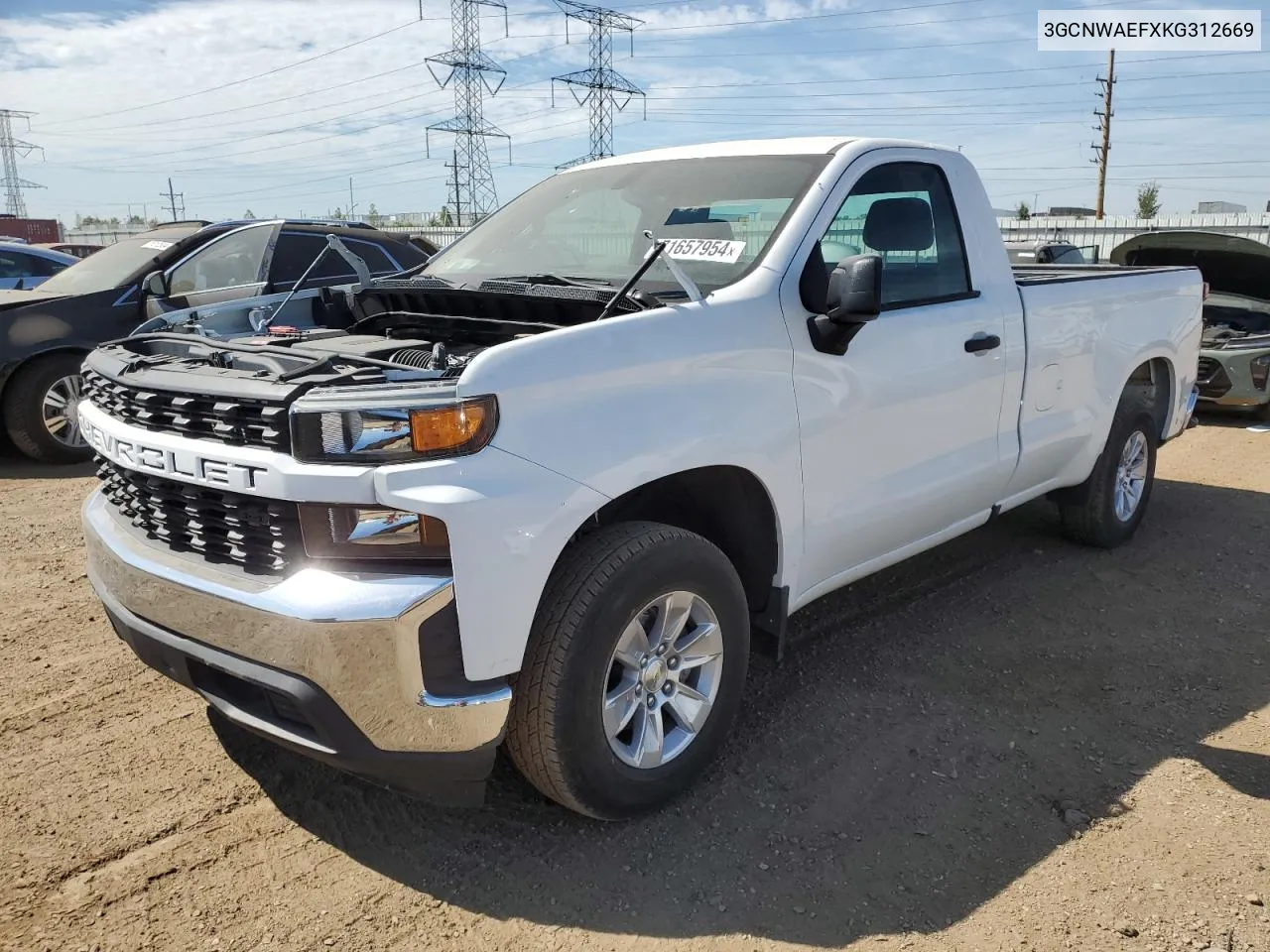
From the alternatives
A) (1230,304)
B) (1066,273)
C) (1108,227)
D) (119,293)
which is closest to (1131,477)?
(1066,273)

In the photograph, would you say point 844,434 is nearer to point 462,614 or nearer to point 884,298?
point 884,298

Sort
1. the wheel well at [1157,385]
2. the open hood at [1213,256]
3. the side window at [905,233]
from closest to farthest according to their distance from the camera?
the side window at [905,233]
the wheel well at [1157,385]
the open hood at [1213,256]

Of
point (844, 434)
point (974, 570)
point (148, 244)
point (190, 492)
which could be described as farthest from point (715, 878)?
point (148, 244)

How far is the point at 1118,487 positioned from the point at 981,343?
6.58 feet

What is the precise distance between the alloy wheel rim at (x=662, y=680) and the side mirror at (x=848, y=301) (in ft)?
3.19

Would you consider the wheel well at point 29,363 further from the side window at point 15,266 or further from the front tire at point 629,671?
the front tire at point 629,671

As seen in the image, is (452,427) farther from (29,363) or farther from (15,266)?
(15,266)

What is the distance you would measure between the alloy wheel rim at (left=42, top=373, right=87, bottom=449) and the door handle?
6633 millimetres

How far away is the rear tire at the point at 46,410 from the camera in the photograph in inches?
293

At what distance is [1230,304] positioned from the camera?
955cm

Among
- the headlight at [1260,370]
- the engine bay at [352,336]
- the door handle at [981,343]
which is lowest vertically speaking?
the headlight at [1260,370]

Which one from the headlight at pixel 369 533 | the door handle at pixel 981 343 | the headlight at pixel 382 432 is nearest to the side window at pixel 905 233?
the door handle at pixel 981 343

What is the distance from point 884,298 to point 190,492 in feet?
8.08

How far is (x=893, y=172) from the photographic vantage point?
384cm
